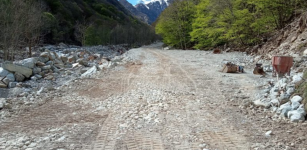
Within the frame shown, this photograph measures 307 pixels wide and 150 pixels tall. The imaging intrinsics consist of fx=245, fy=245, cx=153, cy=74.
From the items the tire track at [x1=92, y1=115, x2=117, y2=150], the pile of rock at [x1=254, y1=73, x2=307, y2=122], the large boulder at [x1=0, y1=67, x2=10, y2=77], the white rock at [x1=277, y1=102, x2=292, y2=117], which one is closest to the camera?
the tire track at [x1=92, y1=115, x2=117, y2=150]

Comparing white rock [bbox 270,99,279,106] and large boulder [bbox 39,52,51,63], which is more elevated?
large boulder [bbox 39,52,51,63]

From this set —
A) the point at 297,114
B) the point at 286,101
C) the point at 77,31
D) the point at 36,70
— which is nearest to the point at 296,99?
the point at 286,101

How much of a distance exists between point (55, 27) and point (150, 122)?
45.6m

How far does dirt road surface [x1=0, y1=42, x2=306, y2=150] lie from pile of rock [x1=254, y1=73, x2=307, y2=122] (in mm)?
227

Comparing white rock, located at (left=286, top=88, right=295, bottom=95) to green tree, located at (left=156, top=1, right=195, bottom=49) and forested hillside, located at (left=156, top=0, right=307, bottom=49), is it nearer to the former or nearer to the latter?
forested hillside, located at (left=156, top=0, right=307, bottom=49)

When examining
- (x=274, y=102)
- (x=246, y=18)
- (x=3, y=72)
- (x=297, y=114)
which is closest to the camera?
(x=297, y=114)

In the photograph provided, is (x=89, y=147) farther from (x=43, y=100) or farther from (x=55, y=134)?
(x=43, y=100)

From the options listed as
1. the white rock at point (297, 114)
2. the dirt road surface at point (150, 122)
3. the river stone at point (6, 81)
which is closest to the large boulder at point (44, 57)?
the river stone at point (6, 81)

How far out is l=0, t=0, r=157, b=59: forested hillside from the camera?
16605 millimetres

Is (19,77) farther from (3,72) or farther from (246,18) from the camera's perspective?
(246,18)

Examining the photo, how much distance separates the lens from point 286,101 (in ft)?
16.8

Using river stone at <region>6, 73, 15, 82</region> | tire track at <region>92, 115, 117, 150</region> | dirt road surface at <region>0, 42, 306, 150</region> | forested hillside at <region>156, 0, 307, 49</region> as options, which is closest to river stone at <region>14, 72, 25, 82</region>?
river stone at <region>6, 73, 15, 82</region>

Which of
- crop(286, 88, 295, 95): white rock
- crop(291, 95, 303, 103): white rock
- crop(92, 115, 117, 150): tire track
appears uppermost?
crop(286, 88, 295, 95): white rock

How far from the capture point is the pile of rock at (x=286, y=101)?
4.52 m
